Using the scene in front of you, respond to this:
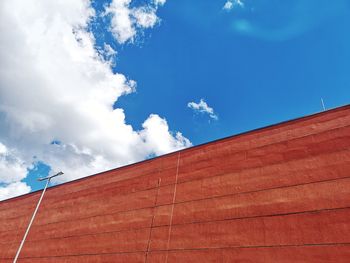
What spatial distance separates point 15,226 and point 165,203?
1640cm

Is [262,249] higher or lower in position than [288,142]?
lower

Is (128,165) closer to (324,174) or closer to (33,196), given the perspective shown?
(33,196)

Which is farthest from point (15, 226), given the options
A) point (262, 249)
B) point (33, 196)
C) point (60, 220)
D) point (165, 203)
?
point (262, 249)

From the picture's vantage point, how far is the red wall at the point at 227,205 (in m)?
11.6

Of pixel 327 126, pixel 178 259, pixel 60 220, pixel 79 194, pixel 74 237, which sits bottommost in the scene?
pixel 178 259

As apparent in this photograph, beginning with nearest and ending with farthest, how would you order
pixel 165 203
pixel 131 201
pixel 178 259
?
pixel 178 259 → pixel 165 203 → pixel 131 201

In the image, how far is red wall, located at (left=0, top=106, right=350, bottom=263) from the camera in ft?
37.9

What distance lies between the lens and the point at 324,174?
12125 millimetres

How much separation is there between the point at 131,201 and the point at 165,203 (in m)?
2.82

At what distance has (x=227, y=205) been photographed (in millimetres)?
13938

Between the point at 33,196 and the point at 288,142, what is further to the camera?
the point at 33,196

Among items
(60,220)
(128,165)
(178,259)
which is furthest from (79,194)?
(178,259)

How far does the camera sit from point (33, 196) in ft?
81.9

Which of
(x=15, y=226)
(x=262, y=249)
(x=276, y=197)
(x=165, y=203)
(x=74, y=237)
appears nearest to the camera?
(x=262, y=249)
